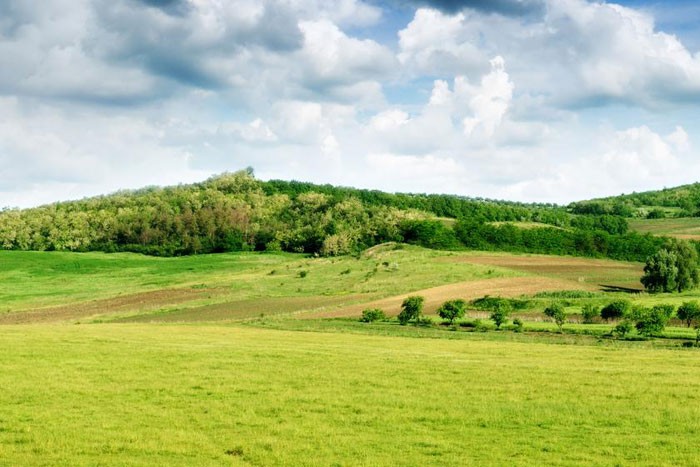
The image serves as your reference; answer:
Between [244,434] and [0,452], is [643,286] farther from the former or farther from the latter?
[0,452]

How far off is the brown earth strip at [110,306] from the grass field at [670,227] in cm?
9486

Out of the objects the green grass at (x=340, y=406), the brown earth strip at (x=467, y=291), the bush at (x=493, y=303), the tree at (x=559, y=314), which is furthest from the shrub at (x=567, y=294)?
the green grass at (x=340, y=406)

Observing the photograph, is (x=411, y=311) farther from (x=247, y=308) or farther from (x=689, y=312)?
(x=689, y=312)

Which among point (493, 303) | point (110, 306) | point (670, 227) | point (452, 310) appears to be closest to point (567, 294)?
point (493, 303)

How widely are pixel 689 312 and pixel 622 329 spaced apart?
8445 mm

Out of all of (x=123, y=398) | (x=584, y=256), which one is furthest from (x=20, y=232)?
(x=123, y=398)

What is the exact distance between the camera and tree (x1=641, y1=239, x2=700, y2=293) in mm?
79312

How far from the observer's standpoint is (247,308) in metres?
70.2

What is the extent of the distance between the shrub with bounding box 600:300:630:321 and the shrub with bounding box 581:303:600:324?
53 cm

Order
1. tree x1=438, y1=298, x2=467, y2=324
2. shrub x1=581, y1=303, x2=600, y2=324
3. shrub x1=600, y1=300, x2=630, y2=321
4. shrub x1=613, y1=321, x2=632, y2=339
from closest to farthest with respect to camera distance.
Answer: shrub x1=613, y1=321, x2=632, y2=339 < shrub x1=600, y1=300, x2=630, y2=321 < shrub x1=581, y1=303, x2=600, y2=324 < tree x1=438, y1=298, x2=467, y2=324

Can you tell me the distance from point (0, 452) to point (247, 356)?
55.9 feet

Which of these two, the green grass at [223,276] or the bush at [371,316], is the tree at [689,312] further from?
the green grass at [223,276]

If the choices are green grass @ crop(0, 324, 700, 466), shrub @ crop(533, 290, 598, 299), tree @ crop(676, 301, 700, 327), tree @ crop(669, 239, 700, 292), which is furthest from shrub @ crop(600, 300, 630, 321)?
tree @ crop(669, 239, 700, 292)

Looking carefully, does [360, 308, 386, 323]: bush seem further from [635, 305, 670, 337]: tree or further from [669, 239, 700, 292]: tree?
[669, 239, 700, 292]: tree
